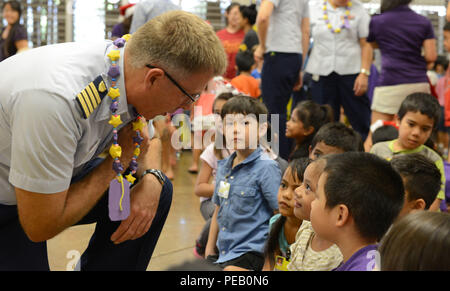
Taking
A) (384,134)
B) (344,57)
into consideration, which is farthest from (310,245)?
(344,57)

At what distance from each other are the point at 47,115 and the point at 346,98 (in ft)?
10.4

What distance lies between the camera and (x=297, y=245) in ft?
7.27

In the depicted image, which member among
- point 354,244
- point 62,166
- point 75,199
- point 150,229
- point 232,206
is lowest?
point 232,206

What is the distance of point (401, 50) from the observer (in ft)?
13.3

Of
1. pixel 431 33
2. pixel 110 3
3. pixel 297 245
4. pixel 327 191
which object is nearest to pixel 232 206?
pixel 297 245

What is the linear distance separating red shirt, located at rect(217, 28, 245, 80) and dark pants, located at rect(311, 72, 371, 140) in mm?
1837

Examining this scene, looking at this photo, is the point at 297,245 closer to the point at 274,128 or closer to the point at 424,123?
the point at 424,123

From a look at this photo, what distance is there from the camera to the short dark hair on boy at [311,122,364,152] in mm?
3021

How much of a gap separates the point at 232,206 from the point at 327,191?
3.60ft

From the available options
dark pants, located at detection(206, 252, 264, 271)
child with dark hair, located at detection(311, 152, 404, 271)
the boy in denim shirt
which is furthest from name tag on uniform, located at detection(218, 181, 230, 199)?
child with dark hair, located at detection(311, 152, 404, 271)

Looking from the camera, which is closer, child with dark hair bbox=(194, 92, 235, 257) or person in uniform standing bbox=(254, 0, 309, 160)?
child with dark hair bbox=(194, 92, 235, 257)

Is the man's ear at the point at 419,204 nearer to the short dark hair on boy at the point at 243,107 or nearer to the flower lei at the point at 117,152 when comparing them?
the short dark hair on boy at the point at 243,107

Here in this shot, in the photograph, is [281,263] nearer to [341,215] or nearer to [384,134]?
[341,215]

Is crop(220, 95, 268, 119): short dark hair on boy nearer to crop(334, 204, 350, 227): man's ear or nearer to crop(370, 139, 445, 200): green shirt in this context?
crop(370, 139, 445, 200): green shirt
